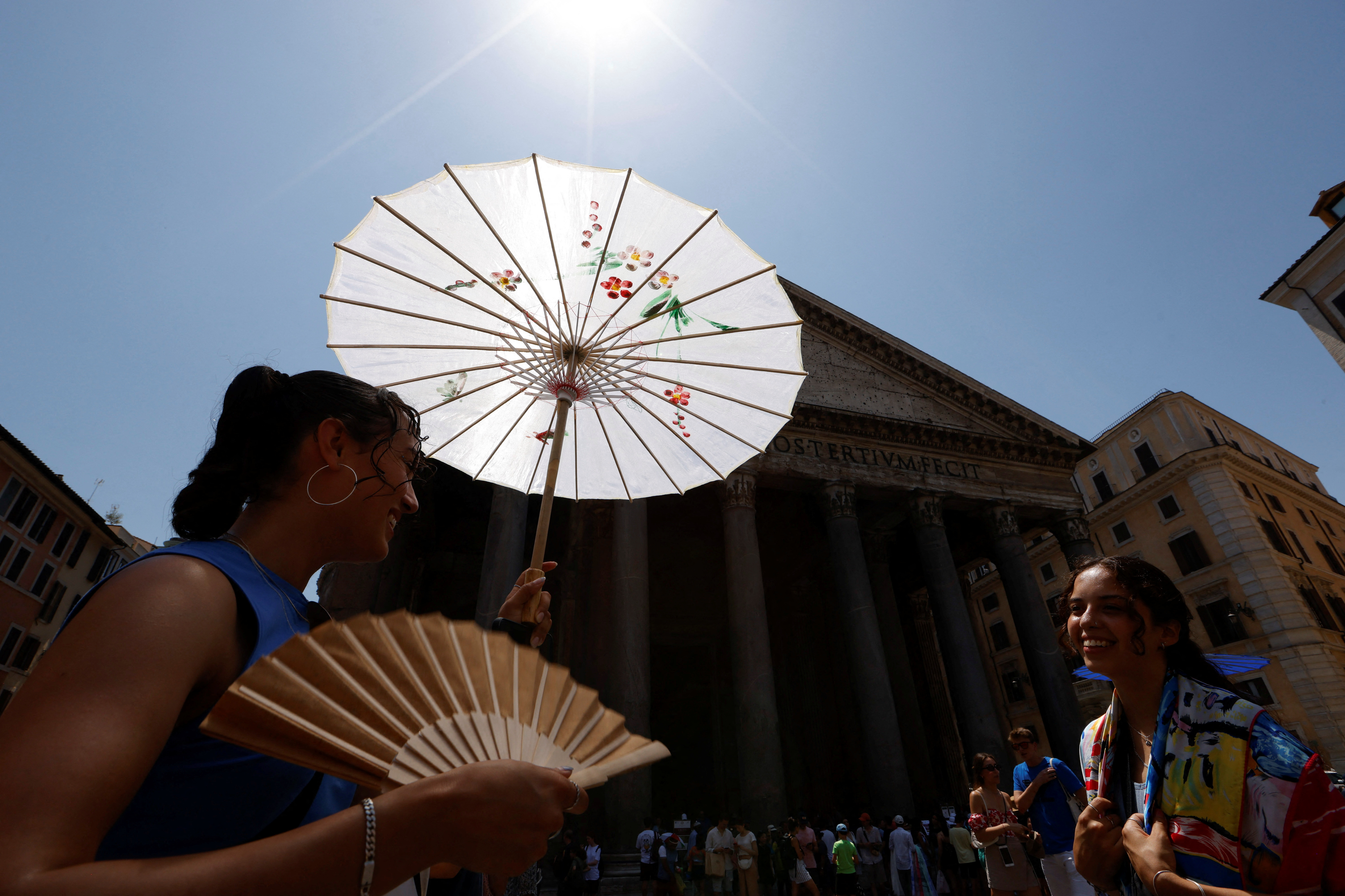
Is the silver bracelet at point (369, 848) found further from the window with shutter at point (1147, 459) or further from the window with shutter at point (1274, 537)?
the window with shutter at point (1147, 459)

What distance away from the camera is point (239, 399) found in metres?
1.59

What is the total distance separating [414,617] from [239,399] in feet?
2.79

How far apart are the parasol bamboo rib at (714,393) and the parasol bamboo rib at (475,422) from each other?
54 centimetres

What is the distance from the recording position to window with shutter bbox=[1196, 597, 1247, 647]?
2703 centimetres

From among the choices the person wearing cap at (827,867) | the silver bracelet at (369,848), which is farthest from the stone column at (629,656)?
the silver bracelet at (369,848)

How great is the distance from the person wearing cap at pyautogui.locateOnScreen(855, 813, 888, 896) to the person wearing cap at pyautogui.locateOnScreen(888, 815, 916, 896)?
45cm

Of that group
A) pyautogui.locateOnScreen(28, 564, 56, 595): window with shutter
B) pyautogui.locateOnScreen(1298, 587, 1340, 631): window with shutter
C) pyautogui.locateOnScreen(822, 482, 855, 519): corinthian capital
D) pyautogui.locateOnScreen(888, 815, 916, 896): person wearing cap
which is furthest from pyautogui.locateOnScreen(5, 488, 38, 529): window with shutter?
pyautogui.locateOnScreen(1298, 587, 1340, 631): window with shutter

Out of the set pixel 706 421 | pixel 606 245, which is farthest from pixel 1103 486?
pixel 606 245

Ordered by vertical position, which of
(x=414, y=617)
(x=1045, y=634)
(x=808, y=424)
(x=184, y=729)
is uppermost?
(x=808, y=424)

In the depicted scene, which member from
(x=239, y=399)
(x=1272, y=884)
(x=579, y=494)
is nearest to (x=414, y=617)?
(x=239, y=399)

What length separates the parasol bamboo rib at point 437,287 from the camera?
2807 millimetres

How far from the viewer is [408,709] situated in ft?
3.45

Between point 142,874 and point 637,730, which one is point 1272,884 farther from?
point 637,730

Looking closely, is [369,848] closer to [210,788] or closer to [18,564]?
[210,788]
